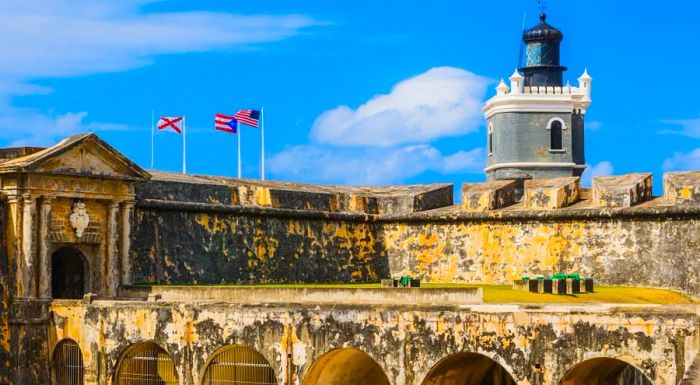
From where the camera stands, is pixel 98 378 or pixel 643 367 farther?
pixel 98 378

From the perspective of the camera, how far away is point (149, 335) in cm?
2772

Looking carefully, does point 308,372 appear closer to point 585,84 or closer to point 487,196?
point 487,196

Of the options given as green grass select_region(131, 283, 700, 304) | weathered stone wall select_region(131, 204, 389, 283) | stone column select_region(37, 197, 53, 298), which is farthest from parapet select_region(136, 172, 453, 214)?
stone column select_region(37, 197, 53, 298)

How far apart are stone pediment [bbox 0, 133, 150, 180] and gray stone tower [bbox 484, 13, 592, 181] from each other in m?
30.1

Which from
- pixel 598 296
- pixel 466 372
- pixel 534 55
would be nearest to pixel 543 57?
pixel 534 55

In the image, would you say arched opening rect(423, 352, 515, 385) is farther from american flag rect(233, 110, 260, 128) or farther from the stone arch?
american flag rect(233, 110, 260, 128)

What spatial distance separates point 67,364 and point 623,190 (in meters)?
15.2

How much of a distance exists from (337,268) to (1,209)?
1141 centimetres

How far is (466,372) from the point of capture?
26.7 metres

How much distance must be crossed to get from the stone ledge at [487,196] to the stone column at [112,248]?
10843mm

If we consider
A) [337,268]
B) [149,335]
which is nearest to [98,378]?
[149,335]

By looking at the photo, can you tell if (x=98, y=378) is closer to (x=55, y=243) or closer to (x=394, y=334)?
(x=55, y=243)

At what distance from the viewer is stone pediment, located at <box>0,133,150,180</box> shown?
29.0 m

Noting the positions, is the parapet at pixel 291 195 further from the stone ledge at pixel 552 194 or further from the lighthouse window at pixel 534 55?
the lighthouse window at pixel 534 55
